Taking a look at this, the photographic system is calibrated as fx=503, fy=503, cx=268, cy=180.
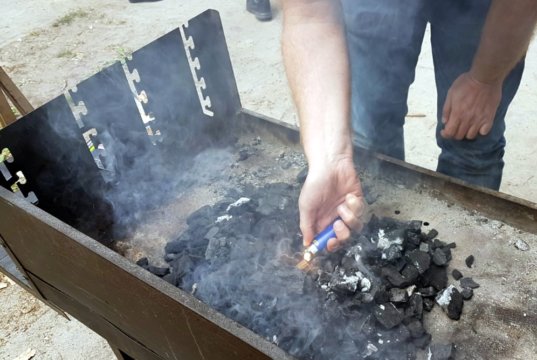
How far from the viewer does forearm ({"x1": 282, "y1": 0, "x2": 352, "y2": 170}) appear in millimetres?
1762

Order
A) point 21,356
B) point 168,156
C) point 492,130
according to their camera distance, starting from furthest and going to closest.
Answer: point 21,356 < point 168,156 < point 492,130

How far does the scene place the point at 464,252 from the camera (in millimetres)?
1761

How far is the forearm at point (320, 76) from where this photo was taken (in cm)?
176

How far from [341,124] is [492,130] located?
0.88 m

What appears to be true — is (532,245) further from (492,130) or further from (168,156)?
(168,156)

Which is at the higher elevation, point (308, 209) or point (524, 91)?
point (308, 209)

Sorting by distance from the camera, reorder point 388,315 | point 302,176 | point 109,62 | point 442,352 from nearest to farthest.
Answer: point 442,352 → point 388,315 → point 302,176 → point 109,62

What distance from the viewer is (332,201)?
178cm

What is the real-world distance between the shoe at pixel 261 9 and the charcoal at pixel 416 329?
175 inches

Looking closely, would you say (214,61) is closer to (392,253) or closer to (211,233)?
(211,233)

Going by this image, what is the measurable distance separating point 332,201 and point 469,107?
708 mm

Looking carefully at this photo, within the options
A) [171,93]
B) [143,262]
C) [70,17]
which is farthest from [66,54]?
[143,262]

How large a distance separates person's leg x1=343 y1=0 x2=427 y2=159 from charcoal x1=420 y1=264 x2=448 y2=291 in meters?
0.99

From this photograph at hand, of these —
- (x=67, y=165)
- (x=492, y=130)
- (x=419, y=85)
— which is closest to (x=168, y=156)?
(x=67, y=165)
